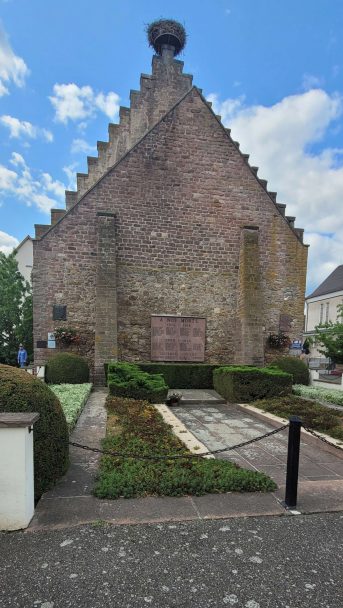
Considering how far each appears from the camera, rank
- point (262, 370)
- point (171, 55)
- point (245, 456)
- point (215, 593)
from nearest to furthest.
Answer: point (215, 593)
point (245, 456)
point (262, 370)
point (171, 55)

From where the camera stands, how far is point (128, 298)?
13500 millimetres

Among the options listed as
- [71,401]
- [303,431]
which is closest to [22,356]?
[71,401]

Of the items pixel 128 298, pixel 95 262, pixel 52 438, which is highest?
pixel 95 262

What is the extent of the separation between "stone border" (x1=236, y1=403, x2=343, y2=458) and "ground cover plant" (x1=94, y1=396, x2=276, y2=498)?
1.91 m

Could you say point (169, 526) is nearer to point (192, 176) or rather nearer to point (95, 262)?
point (95, 262)

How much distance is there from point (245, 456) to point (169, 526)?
2588 millimetres

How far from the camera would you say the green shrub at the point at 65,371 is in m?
11.2

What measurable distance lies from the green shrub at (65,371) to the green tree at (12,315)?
6.70 metres

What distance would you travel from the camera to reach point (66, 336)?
12719mm

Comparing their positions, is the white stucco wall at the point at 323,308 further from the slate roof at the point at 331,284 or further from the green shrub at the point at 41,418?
the green shrub at the point at 41,418

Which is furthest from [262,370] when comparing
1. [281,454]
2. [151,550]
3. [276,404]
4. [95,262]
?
[151,550]

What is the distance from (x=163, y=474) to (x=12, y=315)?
15813 mm

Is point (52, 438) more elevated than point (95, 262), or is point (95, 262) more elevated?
point (95, 262)

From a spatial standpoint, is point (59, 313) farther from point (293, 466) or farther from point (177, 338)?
point (293, 466)
